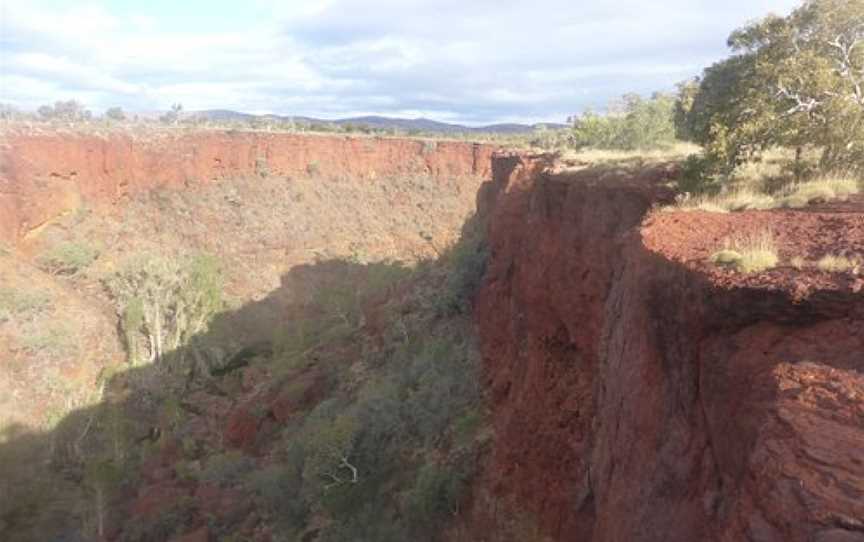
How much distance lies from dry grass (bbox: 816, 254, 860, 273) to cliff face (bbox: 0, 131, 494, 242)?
34.5 metres

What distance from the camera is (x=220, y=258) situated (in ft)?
129

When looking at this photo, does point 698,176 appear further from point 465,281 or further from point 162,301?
point 162,301

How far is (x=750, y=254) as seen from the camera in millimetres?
6211

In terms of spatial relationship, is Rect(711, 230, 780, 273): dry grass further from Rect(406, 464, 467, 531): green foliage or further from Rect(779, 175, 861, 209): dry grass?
Rect(406, 464, 467, 531): green foliage

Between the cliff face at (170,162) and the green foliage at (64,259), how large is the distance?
1624 mm

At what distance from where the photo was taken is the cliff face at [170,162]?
34.6 metres

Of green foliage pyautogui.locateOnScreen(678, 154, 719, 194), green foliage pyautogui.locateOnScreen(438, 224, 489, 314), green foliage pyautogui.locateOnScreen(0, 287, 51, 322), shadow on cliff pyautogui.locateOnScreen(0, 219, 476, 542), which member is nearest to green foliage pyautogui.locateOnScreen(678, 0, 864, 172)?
green foliage pyautogui.locateOnScreen(678, 154, 719, 194)

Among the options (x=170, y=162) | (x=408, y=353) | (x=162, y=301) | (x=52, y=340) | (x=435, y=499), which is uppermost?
(x=170, y=162)

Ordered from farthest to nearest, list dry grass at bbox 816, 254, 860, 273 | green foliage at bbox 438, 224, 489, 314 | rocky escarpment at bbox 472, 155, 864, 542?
green foliage at bbox 438, 224, 489, 314
dry grass at bbox 816, 254, 860, 273
rocky escarpment at bbox 472, 155, 864, 542

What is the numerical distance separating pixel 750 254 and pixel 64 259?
32867mm

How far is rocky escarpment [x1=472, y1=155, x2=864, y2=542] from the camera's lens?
4.17m

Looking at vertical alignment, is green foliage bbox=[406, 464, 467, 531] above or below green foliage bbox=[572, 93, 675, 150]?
below

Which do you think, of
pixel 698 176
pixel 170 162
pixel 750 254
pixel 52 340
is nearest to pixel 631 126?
pixel 698 176

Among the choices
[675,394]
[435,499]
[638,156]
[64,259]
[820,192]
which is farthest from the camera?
[64,259]
